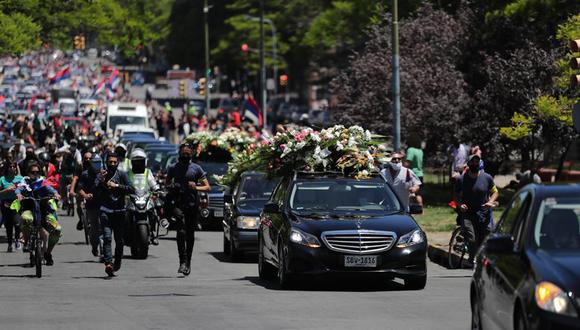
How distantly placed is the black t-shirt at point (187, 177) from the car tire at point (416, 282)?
11.1ft

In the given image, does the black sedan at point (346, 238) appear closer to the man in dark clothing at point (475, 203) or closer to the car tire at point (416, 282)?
the car tire at point (416, 282)

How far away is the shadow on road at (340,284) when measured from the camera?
18906 mm

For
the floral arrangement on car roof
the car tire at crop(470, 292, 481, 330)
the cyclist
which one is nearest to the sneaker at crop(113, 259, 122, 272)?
the floral arrangement on car roof

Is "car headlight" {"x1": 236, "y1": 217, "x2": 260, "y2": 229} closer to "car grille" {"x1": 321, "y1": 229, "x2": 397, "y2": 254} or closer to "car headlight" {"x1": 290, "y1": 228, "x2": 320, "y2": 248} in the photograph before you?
"car headlight" {"x1": 290, "y1": 228, "x2": 320, "y2": 248}

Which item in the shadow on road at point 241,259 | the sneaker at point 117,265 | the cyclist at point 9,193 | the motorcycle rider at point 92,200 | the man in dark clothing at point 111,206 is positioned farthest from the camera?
the cyclist at point 9,193

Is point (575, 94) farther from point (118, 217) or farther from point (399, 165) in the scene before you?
point (118, 217)

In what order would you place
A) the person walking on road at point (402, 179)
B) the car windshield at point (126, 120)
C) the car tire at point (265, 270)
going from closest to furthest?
the car tire at point (265, 270) → the person walking on road at point (402, 179) → the car windshield at point (126, 120)

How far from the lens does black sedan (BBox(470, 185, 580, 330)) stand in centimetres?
948

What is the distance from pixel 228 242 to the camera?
25.3 metres

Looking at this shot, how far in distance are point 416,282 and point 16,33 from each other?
28287 mm

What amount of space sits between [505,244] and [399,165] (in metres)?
15.4

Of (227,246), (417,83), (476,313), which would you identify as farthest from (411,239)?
(417,83)

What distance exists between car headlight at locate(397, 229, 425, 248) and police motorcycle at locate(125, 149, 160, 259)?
5775 mm

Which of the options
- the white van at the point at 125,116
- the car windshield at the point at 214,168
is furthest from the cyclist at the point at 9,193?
the white van at the point at 125,116
